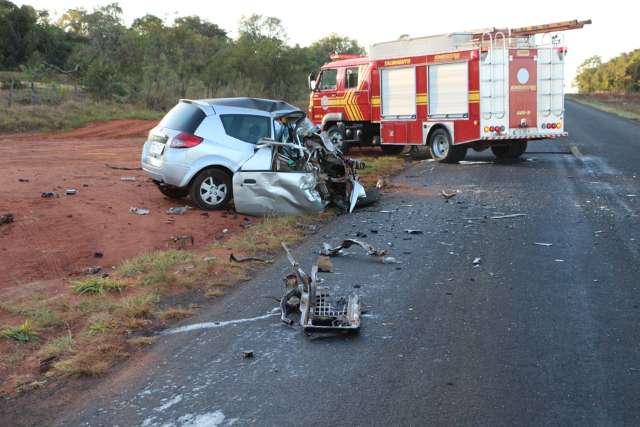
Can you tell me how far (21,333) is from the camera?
5688 millimetres

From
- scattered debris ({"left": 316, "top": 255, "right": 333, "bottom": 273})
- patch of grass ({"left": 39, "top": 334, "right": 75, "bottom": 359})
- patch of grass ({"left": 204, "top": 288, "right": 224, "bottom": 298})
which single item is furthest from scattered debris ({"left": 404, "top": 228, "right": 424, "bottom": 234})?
patch of grass ({"left": 39, "top": 334, "right": 75, "bottom": 359})

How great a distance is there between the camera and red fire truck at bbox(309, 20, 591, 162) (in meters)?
17.3

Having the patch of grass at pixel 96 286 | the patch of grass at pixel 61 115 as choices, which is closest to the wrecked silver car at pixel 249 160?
the patch of grass at pixel 96 286

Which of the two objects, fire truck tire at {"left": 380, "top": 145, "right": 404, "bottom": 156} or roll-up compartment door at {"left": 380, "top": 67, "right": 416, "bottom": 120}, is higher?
roll-up compartment door at {"left": 380, "top": 67, "right": 416, "bottom": 120}

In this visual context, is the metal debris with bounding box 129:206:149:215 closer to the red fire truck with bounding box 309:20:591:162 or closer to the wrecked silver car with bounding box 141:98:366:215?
the wrecked silver car with bounding box 141:98:366:215

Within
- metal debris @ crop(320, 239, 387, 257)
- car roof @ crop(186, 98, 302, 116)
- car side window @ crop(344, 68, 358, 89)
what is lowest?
metal debris @ crop(320, 239, 387, 257)

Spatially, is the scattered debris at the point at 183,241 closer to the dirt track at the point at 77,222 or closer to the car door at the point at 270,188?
the dirt track at the point at 77,222

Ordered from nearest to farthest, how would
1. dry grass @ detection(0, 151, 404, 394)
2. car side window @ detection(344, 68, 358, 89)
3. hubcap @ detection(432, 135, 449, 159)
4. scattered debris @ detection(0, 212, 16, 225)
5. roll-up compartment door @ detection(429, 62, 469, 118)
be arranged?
dry grass @ detection(0, 151, 404, 394)
scattered debris @ detection(0, 212, 16, 225)
roll-up compartment door @ detection(429, 62, 469, 118)
hubcap @ detection(432, 135, 449, 159)
car side window @ detection(344, 68, 358, 89)

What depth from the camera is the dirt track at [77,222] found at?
837 cm

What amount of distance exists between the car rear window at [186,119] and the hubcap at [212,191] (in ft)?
2.73

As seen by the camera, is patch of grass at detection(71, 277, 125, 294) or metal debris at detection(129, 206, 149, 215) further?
metal debris at detection(129, 206, 149, 215)

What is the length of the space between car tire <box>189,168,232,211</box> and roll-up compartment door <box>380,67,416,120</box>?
29.6 ft

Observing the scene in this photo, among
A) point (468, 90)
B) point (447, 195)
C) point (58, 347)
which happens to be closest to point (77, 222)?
point (58, 347)

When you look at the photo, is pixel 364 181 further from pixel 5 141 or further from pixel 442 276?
pixel 5 141
